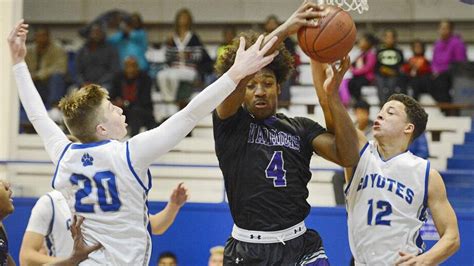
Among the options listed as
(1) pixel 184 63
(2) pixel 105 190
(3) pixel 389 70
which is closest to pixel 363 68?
(3) pixel 389 70

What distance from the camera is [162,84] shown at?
43.8ft

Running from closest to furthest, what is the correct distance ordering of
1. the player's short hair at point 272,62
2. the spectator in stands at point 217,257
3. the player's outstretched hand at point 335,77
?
the player's outstretched hand at point 335,77
the player's short hair at point 272,62
the spectator in stands at point 217,257

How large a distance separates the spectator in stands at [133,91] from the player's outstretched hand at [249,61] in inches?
288

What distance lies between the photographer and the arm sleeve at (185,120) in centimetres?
498

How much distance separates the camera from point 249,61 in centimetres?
500

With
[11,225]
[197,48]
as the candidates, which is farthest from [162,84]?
[11,225]

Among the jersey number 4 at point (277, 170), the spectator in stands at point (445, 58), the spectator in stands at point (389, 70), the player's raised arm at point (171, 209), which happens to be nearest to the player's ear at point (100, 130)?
Result: the jersey number 4 at point (277, 170)

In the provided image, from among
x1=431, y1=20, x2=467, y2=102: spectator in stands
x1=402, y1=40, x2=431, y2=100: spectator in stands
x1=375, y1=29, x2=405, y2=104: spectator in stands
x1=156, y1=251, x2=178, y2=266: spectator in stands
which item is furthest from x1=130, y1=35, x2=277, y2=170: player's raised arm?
x1=431, y1=20, x2=467, y2=102: spectator in stands

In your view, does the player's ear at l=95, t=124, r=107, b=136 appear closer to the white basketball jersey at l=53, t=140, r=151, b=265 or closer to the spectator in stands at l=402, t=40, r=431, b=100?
the white basketball jersey at l=53, t=140, r=151, b=265

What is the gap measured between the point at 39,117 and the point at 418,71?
8418mm

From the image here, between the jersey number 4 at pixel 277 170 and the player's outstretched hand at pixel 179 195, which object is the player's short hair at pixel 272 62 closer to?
the jersey number 4 at pixel 277 170

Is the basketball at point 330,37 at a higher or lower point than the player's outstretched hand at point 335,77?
higher

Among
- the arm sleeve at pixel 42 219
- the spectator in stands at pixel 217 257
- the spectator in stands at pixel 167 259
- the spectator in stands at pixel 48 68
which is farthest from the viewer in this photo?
the spectator in stands at pixel 48 68

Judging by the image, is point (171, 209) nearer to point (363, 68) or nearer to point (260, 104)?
point (260, 104)
